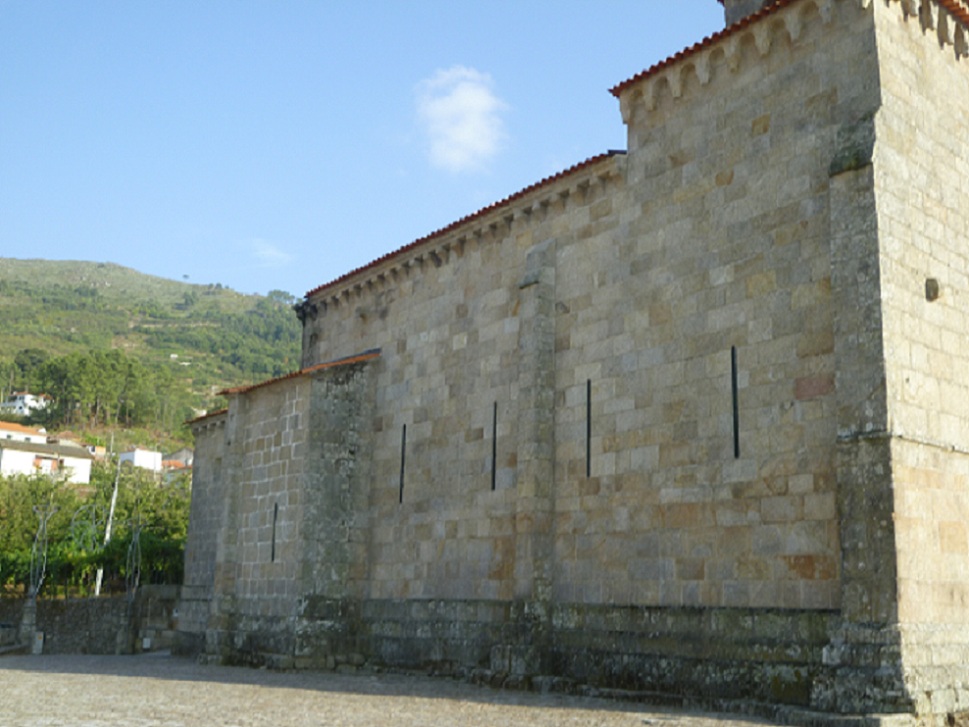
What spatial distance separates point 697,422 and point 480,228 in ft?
21.8

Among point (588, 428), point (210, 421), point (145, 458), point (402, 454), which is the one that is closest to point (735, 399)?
point (588, 428)

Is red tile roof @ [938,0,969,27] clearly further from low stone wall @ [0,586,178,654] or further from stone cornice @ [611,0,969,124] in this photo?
low stone wall @ [0,586,178,654]

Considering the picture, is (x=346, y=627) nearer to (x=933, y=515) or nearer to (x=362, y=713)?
(x=362, y=713)

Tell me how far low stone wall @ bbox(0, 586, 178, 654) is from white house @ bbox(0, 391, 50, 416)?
95178mm

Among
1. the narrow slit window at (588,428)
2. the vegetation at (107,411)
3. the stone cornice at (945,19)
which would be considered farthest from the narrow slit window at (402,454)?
the stone cornice at (945,19)

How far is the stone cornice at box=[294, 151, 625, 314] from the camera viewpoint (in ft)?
52.7

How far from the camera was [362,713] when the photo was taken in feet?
37.0

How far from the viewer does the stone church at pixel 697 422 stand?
11414 mm

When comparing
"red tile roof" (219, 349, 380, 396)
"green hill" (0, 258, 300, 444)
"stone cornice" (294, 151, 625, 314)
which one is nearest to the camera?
"stone cornice" (294, 151, 625, 314)

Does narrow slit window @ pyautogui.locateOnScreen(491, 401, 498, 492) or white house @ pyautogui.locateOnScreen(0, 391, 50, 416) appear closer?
narrow slit window @ pyautogui.locateOnScreen(491, 401, 498, 492)

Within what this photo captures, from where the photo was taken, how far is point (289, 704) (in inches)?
482

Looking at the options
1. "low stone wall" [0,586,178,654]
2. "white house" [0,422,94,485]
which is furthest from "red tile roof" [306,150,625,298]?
"white house" [0,422,94,485]

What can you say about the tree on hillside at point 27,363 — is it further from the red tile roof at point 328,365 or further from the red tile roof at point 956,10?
the red tile roof at point 956,10

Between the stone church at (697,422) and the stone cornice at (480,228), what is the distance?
0.22ft
